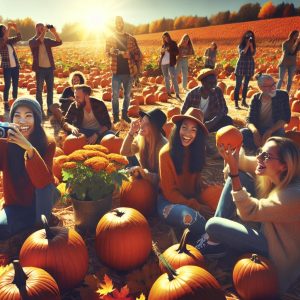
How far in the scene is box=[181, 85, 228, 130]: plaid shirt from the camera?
632cm

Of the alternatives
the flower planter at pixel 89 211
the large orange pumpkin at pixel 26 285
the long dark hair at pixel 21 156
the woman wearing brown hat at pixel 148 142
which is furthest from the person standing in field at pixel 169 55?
the large orange pumpkin at pixel 26 285

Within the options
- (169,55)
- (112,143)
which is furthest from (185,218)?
(169,55)

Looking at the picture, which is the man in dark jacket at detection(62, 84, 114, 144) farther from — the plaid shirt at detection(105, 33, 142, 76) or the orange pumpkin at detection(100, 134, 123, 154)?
the plaid shirt at detection(105, 33, 142, 76)

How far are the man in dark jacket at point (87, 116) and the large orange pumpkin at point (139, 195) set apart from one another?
76.0 inches

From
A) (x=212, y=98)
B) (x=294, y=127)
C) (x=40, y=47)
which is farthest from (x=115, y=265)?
(x=40, y=47)

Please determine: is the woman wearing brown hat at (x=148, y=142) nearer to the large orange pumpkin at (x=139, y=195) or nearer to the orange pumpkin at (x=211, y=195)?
the large orange pumpkin at (x=139, y=195)

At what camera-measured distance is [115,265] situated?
11.0 ft

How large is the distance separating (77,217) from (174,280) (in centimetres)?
165

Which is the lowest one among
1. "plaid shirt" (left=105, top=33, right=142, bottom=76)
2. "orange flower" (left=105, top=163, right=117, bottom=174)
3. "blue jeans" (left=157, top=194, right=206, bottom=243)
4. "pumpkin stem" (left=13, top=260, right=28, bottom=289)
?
"blue jeans" (left=157, top=194, right=206, bottom=243)

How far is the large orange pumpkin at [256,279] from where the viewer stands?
9.64 ft

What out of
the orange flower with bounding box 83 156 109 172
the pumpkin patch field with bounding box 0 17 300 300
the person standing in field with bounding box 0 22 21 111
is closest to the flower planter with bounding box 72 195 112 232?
the pumpkin patch field with bounding box 0 17 300 300

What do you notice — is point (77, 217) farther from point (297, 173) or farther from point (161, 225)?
point (297, 173)

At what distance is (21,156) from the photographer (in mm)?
3660

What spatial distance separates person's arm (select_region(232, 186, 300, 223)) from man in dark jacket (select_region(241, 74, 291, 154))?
2905 mm
